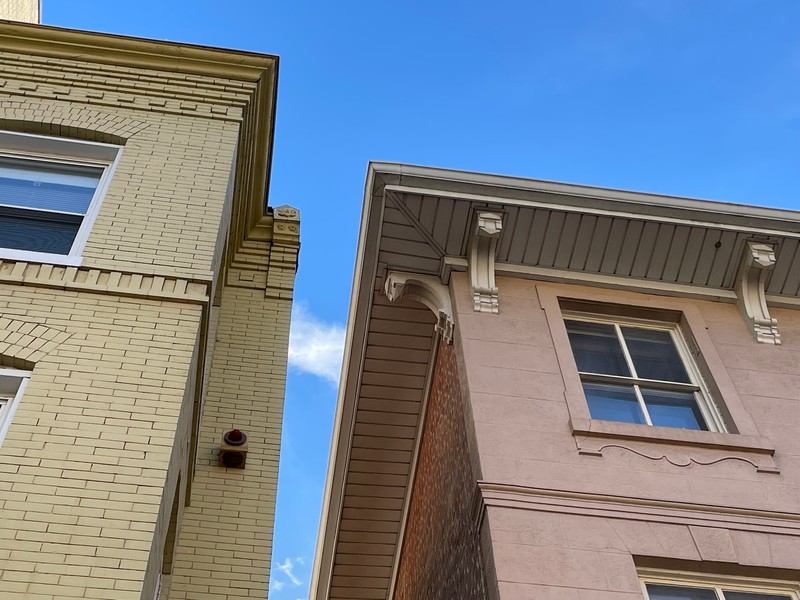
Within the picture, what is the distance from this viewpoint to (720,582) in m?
6.93

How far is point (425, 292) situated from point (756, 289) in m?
3.62

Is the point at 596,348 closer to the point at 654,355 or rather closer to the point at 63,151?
the point at 654,355

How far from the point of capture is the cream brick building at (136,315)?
243 inches

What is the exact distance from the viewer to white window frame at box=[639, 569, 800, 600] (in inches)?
271

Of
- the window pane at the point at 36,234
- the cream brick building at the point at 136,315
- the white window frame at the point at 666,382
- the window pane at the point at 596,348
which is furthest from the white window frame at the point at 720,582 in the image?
the window pane at the point at 36,234

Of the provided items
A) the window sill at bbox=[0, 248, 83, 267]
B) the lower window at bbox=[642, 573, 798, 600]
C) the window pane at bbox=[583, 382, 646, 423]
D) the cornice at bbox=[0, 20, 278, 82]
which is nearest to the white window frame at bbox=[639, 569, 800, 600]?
the lower window at bbox=[642, 573, 798, 600]

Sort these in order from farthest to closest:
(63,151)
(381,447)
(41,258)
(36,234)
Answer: (381,447)
(63,151)
(36,234)
(41,258)

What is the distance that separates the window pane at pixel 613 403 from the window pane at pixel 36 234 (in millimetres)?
5147

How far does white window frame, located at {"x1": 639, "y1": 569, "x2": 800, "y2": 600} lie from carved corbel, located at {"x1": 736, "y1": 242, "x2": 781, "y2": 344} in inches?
127

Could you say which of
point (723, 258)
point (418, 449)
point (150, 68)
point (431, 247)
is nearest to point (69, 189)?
point (150, 68)

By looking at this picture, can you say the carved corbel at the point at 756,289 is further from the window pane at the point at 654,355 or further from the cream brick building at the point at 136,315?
the cream brick building at the point at 136,315

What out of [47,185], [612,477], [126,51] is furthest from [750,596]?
[126,51]

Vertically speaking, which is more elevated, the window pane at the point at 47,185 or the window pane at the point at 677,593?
the window pane at the point at 47,185

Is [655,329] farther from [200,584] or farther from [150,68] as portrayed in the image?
[150,68]
